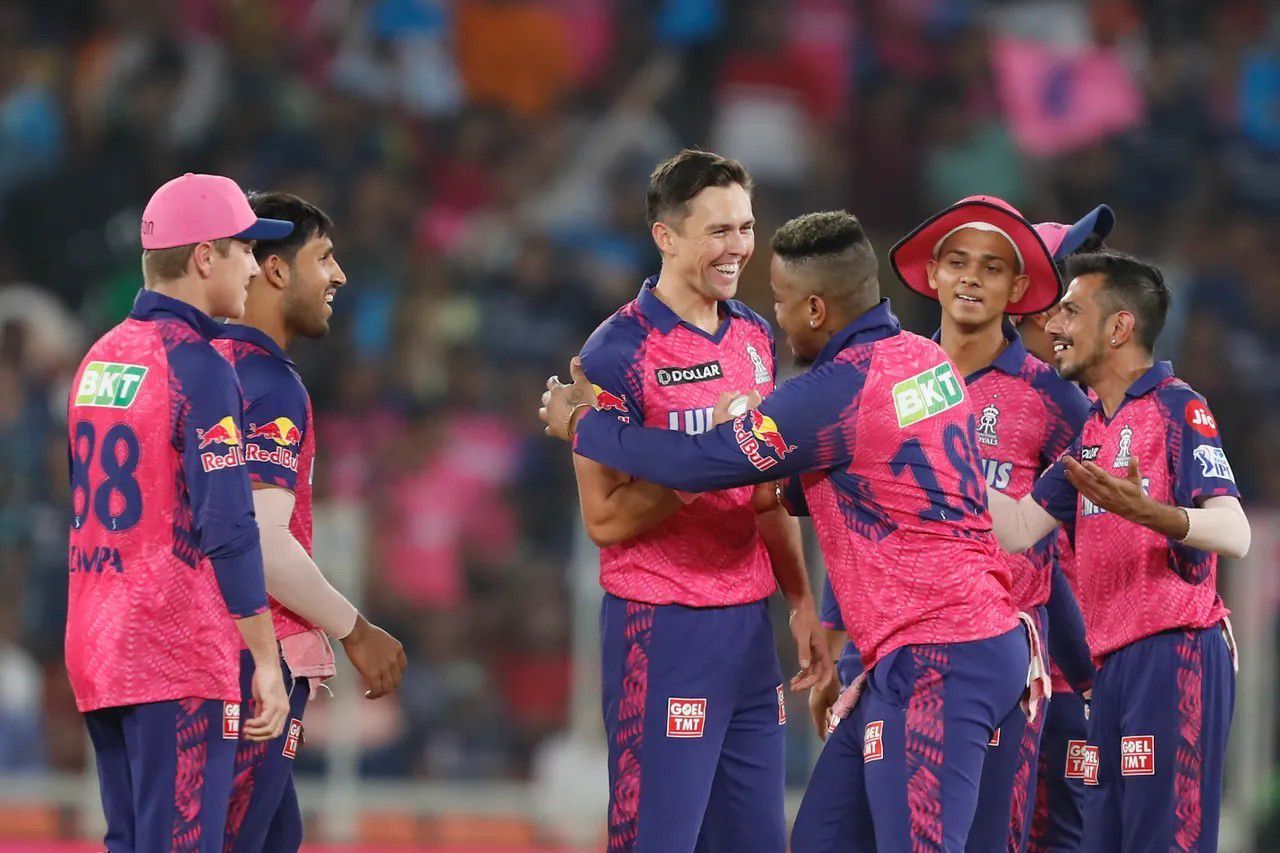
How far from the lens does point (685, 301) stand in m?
5.52

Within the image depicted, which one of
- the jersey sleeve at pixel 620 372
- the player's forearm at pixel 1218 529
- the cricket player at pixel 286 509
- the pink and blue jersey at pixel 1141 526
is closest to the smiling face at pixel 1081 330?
the pink and blue jersey at pixel 1141 526

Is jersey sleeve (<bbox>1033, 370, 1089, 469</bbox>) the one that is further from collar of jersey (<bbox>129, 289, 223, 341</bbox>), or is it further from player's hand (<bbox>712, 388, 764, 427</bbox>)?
collar of jersey (<bbox>129, 289, 223, 341</bbox>)

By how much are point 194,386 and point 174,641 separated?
0.63m

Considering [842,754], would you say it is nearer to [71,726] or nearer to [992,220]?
[992,220]

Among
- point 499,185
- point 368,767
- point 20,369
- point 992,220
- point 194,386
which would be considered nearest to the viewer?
point 194,386

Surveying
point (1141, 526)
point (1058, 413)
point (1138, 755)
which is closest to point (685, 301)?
point (1058, 413)

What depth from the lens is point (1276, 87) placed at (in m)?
12.5

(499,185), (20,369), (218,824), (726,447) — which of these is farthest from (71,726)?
(726,447)

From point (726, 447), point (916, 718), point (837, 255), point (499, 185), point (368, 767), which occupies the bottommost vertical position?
point (368, 767)

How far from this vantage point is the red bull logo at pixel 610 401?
17.6 ft

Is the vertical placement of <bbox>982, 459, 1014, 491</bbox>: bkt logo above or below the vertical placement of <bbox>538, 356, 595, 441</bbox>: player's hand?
below

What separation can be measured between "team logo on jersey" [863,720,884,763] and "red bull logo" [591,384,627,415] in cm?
110

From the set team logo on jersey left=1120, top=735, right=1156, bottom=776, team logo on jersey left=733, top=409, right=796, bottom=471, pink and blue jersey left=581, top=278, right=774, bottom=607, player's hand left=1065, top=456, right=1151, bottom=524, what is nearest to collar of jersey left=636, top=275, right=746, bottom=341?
pink and blue jersey left=581, top=278, right=774, bottom=607

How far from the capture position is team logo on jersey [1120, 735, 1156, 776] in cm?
573
